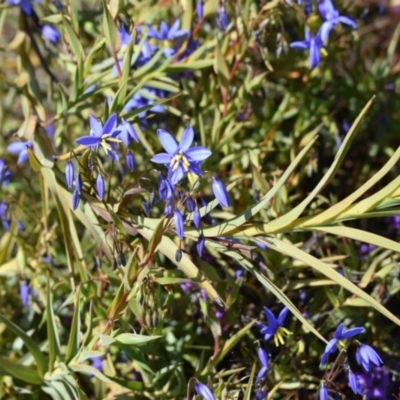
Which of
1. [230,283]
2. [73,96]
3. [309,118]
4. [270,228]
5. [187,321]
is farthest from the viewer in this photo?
[309,118]

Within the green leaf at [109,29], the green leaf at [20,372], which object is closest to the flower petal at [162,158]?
the green leaf at [109,29]

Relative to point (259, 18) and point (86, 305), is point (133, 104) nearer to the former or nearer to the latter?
point (259, 18)

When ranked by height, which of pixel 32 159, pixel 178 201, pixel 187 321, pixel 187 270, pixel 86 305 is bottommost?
pixel 187 321

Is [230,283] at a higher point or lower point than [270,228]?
lower

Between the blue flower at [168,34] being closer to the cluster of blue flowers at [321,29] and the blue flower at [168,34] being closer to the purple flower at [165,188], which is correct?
the cluster of blue flowers at [321,29]

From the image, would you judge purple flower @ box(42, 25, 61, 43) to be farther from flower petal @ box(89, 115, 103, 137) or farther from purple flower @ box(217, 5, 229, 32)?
flower petal @ box(89, 115, 103, 137)

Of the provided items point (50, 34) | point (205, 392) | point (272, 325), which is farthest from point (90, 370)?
point (50, 34)

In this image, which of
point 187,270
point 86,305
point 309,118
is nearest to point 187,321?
point 86,305

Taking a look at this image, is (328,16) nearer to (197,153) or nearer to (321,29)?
(321,29)
